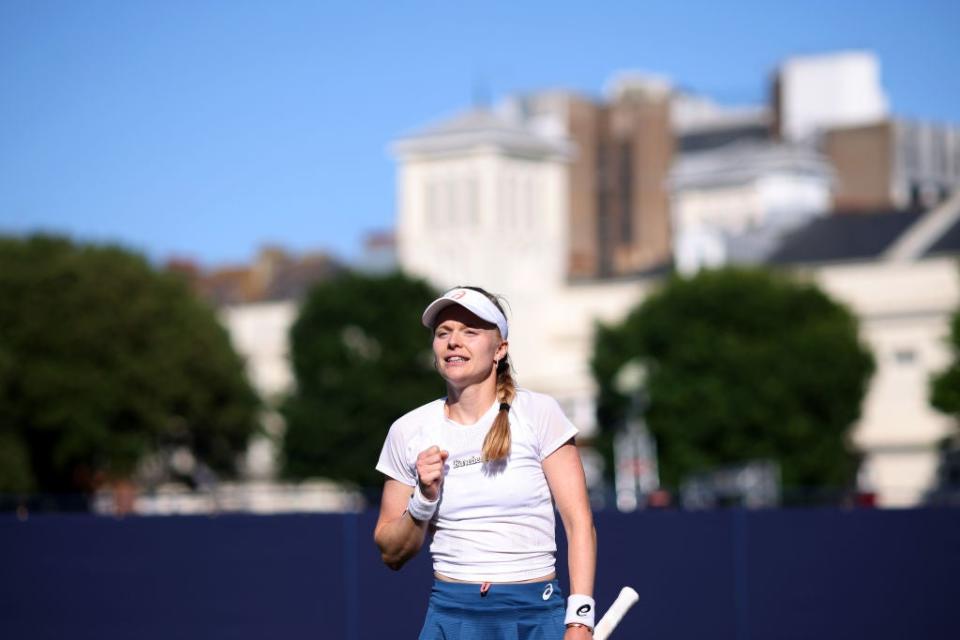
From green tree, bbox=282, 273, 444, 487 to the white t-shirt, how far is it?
68646 millimetres

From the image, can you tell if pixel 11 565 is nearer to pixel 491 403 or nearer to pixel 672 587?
pixel 672 587

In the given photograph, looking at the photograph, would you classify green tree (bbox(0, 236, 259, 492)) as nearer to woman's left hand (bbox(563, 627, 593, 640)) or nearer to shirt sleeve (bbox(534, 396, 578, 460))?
shirt sleeve (bbox(534, 396, 578, 460))

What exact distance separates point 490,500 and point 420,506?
0.88 feet

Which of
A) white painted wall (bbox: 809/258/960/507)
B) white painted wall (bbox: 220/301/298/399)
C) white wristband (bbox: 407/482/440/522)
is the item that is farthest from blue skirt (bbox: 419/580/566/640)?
white painted wall (bbox: 220/301/298/399)

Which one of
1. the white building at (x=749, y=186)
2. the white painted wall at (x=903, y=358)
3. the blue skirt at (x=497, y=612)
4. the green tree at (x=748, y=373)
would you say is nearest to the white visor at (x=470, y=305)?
the blue skirt at (x=497, y=612)

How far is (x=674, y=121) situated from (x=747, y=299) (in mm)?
55204

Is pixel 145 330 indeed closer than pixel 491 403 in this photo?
No

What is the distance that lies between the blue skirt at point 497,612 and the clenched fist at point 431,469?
0.47 metres

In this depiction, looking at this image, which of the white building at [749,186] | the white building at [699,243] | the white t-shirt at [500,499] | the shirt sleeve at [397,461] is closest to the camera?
the white t-shirt at [500,499]

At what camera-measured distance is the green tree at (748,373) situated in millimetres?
70125

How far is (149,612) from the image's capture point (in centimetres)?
1538

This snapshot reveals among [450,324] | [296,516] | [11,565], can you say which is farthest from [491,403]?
[11,565]

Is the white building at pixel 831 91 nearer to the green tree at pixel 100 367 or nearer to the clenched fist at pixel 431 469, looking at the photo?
the green tree at pixel 100 367

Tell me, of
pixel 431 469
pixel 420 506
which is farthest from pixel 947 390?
pixel 431 469
